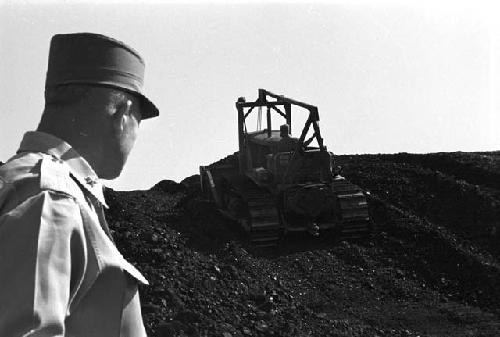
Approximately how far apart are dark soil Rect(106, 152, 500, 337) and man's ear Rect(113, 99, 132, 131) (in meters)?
7.48

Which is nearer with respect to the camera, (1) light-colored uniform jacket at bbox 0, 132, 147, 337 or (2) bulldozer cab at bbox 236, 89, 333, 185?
(1) light-colored uniform jacket at bbox 0, 132, 147, 337

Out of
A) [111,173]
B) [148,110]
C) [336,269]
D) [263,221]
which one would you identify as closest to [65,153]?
[111,173]

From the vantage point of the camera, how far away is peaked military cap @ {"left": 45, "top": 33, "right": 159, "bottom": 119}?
1.79m

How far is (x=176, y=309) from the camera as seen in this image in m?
10.0

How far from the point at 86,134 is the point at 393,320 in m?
10.2

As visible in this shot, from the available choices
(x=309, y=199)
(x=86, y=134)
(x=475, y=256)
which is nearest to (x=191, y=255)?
(x=309, y=199)

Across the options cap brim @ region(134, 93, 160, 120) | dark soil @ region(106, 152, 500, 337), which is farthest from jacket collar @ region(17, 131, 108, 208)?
dark soil @ region(106, 152, 500, 337)

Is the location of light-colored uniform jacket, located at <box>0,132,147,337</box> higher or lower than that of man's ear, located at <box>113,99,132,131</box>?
lower

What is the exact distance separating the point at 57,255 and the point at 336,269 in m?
12.5

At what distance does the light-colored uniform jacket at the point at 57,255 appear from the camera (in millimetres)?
1374

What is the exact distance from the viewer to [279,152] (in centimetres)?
1398

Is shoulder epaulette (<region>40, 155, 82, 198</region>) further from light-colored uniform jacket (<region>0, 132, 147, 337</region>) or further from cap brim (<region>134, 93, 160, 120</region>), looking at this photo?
cap brim (<region>134, 93, 160, 120</region>)

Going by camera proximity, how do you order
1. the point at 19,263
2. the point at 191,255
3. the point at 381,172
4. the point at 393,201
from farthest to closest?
the point at 381,172 → the point at 393,201 → the point at 191,255 → the point at 19,263

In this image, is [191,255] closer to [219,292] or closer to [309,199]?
[219,292]
